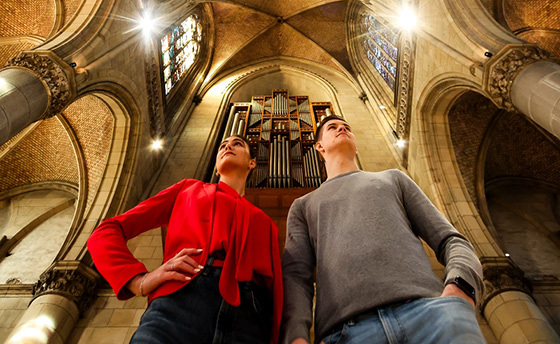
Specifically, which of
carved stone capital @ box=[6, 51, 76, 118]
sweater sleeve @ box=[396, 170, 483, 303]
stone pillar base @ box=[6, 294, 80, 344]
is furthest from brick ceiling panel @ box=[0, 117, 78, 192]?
sweater sleeve @ box=[396, 170, 483, 303]

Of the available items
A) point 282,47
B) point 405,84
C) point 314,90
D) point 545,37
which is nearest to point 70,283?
point 405,84

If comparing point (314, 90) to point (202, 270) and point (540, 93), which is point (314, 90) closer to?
point (540, 93)

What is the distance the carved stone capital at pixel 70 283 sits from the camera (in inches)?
148

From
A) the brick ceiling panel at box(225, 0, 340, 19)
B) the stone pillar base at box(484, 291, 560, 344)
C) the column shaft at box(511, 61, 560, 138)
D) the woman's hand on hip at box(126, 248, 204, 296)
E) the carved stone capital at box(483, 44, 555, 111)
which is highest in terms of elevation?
the brick ceiling panel at box(225, 0, 340, 19)

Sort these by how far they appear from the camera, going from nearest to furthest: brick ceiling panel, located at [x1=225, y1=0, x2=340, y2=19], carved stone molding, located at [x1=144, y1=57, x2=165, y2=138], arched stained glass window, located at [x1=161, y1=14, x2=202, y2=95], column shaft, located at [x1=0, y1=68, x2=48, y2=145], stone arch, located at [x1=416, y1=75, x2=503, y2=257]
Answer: column shaft, located at [x1=0, y1=68, x2=48, y2=145]
stone arch, located at [x1=416, y1=75, x2=503, y2=257]
carved stone molding, located at [x1=144, y1=57, x2=165, y2=138]
arched stained glass window, located at [x1=161, y1=14, x2=202, y2=95]
brick ceiling panel, located at [x1=225, y1=0, x2=340, y2=19]

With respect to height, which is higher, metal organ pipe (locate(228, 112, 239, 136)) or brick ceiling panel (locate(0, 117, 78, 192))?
metal organ pipe (locate(228, 112, 239, 136))

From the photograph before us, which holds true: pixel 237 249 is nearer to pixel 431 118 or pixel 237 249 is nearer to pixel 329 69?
pixel 431 118

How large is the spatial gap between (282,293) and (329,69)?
36.3ft

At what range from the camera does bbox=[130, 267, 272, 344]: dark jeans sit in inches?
39.3

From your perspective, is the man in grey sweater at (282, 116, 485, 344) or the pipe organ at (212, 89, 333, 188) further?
the pipe organ at (212, 89, 333, 188)

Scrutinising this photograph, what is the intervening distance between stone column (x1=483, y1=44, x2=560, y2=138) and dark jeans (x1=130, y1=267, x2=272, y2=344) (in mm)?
3002

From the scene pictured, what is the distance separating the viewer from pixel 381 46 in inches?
363

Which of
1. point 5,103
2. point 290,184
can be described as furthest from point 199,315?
point 290,184

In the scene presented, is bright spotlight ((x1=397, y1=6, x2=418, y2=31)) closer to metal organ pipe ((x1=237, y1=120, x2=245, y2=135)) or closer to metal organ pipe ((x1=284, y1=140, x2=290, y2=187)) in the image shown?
metal organ pipe ((x1=284, y1=140, x2=290, y2=187))
